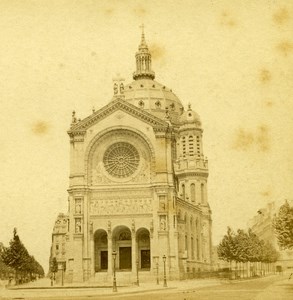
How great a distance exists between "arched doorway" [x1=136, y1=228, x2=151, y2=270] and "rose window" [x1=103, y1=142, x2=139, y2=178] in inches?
226

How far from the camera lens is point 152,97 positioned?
86188 millimetres

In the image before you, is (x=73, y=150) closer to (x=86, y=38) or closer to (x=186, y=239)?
(x=186, y=239)

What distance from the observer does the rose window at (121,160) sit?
59.0 m

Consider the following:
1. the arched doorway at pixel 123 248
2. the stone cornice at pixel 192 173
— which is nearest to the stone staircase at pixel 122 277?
the arched doorway at pixel 123 248

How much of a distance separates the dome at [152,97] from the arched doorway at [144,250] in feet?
91.2

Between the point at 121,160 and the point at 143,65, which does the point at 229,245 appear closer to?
the point at 121,160

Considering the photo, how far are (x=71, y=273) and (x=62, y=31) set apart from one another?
31277 millimetres

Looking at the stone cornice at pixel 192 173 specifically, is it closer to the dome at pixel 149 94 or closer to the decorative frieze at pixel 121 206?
the dome at pixel 149 94

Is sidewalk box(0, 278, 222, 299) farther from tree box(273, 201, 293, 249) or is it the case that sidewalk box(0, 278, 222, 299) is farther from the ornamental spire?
the ornamental spire

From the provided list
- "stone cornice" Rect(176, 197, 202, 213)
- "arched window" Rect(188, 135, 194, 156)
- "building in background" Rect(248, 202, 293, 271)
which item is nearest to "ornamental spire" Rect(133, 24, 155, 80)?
"arched window" Rect(188, 135, 194, 156)

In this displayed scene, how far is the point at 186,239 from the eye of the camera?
209 feet

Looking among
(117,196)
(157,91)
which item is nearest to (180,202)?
(117,196)

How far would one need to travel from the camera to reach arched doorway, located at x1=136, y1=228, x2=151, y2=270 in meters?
59.2

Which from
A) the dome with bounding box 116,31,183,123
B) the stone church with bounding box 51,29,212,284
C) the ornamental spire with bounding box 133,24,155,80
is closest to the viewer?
the stone church with bounding box 51,29,212,284
